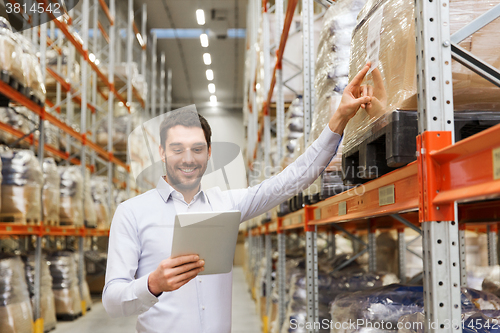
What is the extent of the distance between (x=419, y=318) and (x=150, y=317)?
1131 mm

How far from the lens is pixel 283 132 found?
4.67 m

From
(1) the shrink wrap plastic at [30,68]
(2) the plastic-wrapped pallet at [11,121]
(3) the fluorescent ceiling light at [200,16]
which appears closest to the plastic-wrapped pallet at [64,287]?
(2) the plastic-wrapped pallet at [11,121]

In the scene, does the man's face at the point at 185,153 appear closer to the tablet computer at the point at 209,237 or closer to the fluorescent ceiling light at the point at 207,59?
the tablet computer at the point at 209,237

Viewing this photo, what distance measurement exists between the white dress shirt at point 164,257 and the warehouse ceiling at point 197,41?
949 centimetres

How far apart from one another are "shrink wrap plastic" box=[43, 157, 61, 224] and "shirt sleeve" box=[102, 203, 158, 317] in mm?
4521

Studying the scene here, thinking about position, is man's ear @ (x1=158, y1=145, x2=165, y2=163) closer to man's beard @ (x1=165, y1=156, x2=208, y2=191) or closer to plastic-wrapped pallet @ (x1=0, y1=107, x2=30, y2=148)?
man's beard @ (x1=165, y1=156, x2=208, y2=191)

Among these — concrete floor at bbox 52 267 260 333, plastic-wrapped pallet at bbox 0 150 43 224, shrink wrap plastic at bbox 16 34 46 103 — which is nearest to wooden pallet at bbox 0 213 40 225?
plastic-wrapped pallet at bbox 0 150 43 224

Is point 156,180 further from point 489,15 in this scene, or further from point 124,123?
point 124,123

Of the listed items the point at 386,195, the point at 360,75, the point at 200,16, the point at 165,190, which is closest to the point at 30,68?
the point at 165,190

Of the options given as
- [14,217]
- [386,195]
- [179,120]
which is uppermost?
[179,120]

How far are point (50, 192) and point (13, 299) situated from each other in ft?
5.70

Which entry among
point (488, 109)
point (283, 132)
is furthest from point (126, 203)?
point (283, 132)

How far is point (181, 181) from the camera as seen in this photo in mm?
2010

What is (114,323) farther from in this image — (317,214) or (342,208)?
(342,208)
